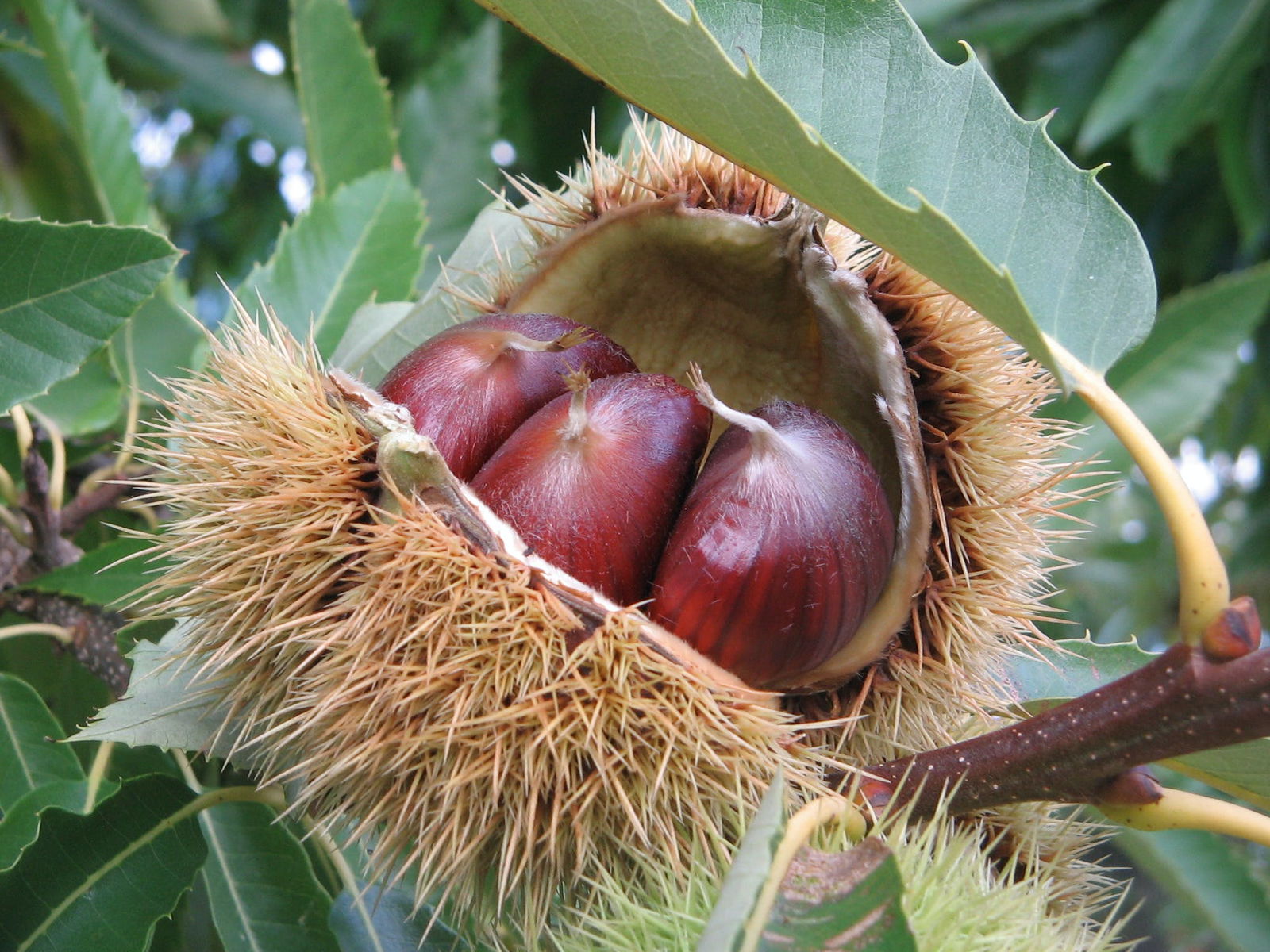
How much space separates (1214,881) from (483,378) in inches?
59.5

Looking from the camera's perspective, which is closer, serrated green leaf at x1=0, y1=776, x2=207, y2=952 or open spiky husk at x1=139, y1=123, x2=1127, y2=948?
open spiky husk at x1=139, y1=123, x2=1127, y2=948

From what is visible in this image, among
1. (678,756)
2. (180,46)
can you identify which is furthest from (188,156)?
(678,756)

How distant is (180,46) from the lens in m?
2.46

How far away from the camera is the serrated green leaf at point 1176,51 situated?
2.19m

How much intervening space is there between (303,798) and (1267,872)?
289 centimetres

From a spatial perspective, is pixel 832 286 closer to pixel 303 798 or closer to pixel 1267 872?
pixel 303 798

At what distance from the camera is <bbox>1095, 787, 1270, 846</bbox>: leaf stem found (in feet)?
2.51

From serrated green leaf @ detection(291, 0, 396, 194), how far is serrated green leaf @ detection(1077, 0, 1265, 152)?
1.43 meters

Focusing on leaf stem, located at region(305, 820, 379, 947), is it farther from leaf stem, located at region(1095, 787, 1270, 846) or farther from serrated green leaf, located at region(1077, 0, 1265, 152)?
serrated green leaf, located at region(1077, 0, 1265, 152)

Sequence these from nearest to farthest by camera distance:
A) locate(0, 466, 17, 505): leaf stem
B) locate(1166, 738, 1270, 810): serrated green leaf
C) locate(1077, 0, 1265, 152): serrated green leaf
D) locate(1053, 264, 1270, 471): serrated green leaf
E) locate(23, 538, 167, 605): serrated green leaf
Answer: locate(1166, 738, 1270, 810): serrated green leaf → locate(23, 538, 167, 605): serrated green leaf → locate(0, 466, 17, 505): leaf stem → locate(1053, 264, 1270, 471): serrated green leaf → locate(1077, 0, 1265, 152): serrated green leaf

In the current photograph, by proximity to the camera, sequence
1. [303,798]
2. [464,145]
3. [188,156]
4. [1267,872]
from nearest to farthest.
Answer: [303,798] → [464,145] → [1267,872] → [188,156]

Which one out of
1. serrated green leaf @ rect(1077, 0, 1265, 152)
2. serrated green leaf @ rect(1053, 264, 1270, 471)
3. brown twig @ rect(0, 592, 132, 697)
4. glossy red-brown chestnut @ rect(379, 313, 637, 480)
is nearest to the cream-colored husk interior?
glossy red-brown chestnut @ rect(379, 313, 637, 480)

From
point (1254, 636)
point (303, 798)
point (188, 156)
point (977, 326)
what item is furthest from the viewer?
point (188, 156)

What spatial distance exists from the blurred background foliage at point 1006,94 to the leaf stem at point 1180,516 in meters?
0.87
